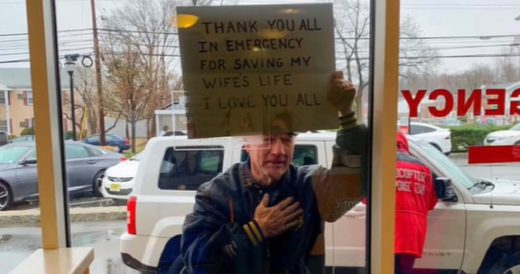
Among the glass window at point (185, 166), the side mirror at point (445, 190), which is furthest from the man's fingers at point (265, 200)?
the side mirror at point (445, 190)

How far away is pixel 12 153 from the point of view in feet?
5.47

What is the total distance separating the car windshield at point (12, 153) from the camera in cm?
165

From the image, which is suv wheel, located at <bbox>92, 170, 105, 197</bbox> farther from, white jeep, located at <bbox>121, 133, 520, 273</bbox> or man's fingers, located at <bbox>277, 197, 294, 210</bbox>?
man's fingers, located at <bbox>277, 197, 294, 210</bbox>

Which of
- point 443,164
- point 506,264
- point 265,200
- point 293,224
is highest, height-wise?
point 443,164

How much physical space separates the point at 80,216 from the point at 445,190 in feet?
5.02

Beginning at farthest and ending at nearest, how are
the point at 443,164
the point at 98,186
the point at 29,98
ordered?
the point at 443,164 → the point at 98,186 → the point at 29,98

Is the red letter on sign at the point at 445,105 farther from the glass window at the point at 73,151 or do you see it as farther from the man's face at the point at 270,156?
the glass window at the point at 73,151

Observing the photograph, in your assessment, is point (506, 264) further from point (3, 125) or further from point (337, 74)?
point (3, 125)

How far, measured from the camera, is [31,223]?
1663 mm

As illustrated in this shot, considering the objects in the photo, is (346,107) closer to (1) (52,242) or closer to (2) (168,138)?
(2) (168,138)

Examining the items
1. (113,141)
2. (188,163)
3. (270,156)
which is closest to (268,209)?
(270,156)

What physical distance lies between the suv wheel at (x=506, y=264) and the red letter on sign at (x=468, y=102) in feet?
2.20

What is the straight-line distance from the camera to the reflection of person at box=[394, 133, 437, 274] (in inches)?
69.6

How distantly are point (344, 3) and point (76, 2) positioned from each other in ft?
3.38
